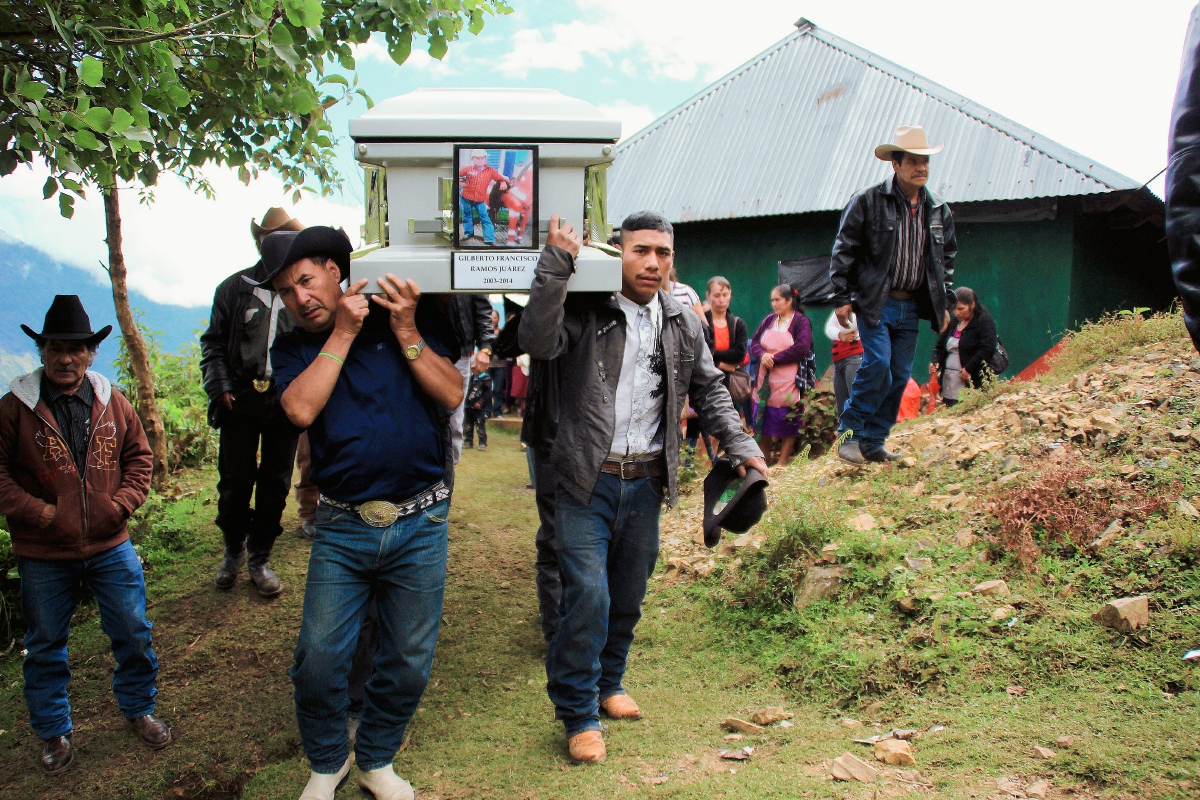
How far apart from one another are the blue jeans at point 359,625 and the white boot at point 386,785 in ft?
0.10

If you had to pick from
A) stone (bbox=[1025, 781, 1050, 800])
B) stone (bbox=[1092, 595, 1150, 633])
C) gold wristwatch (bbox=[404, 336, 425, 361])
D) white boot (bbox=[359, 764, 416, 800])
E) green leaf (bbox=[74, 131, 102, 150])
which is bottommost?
white boot (bbox=[359, 764, 416, 800])

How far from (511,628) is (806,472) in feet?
9.04

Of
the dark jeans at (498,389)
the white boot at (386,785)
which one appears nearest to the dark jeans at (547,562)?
the white boot at (386,785)

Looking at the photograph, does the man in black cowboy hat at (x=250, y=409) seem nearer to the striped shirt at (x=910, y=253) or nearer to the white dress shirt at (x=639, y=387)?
the white dress shirt at (x=639, y=387)

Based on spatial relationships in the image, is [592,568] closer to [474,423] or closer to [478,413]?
[478,413]

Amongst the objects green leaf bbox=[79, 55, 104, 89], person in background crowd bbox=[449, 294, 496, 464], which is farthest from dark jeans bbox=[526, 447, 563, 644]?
green leaf bbox=[79, 55, 104, 89]

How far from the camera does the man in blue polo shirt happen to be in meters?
2.99

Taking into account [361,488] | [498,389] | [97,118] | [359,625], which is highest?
[97,118]

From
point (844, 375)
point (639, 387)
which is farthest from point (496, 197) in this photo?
point (844, 375)

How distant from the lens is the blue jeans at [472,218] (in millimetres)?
2969

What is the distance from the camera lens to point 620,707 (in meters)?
3.75

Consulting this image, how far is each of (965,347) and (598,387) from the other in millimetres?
6329

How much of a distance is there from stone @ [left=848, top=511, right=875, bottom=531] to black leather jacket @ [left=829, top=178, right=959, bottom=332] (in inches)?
51.1

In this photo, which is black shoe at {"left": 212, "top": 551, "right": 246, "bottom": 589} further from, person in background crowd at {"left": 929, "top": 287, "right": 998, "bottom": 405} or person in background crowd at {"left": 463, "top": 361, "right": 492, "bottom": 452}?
person in background crowd at {"left": 929, "top": 287, "right": 998, "bottom": 405}
